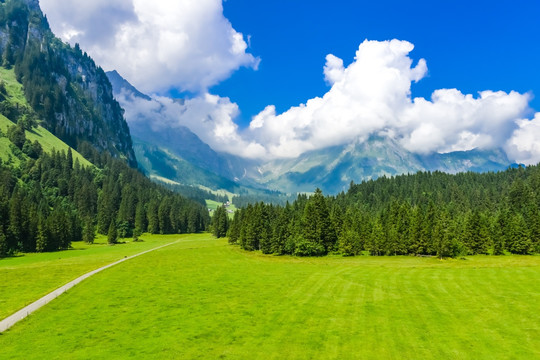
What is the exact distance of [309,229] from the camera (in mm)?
104812

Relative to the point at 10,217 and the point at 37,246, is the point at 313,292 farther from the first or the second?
the point at 10,217

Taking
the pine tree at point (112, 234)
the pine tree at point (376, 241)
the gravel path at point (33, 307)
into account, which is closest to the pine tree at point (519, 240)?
the pine tree at point (376, 241)

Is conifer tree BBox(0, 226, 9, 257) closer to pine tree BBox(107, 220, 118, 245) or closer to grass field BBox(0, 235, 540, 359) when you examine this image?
pine tree BBox(107, 220, 118, 245)

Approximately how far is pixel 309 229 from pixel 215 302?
65.1 meters

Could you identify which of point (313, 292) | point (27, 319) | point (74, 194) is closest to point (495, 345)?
point (313, 292)

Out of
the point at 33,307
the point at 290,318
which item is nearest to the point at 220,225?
the point at 33,307

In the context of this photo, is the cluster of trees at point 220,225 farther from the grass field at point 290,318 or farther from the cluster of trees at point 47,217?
the grass field at point 290,318

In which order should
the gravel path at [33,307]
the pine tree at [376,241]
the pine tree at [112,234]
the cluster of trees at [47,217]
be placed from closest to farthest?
the gravel path at [33,307], the pine tree at [376,241], the cluster of trees at [47,217], the pine tree at [112,234]

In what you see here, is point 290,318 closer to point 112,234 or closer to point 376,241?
point 376,241

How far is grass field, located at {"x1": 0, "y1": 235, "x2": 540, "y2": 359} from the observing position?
27.3 metres

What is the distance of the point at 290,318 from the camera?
36125 mm

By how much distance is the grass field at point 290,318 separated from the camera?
27297 millimetres

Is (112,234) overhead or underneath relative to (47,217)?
underneath

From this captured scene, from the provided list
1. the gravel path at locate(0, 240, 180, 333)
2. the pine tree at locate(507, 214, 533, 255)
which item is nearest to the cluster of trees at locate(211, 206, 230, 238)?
the gravel path at locate(0, 240, 180, 333)
